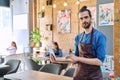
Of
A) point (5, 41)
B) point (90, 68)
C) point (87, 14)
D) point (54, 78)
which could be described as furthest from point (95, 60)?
point (5, 41)

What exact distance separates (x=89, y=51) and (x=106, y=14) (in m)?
3.45

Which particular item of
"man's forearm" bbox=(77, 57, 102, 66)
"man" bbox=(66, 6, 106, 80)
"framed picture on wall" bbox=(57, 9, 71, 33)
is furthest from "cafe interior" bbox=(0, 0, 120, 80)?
"man's forearm" bbox=(77, 57, 102, 66)

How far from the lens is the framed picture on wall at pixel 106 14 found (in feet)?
17.5

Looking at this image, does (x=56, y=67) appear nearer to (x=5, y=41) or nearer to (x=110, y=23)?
(x=110, y=23)

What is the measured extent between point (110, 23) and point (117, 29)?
6.11 ft

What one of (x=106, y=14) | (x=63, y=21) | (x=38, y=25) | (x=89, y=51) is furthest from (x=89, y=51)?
(x=38, y=25)

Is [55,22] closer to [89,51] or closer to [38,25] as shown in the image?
[38,25]

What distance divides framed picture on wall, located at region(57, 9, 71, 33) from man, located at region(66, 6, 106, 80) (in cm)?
686

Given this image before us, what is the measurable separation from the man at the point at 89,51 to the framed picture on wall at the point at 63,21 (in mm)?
6857

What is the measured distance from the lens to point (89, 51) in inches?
84.4

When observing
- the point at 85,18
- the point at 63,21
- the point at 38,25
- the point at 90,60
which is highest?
the point at 63,21

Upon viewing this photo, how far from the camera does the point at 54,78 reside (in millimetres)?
3279

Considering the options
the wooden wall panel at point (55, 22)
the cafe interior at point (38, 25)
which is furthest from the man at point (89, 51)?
the wooden wall panel at point (55, 22)

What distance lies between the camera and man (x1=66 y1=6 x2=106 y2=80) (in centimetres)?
207
